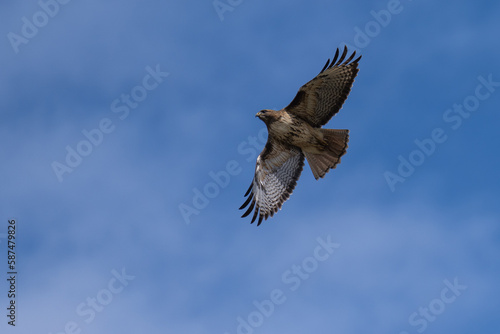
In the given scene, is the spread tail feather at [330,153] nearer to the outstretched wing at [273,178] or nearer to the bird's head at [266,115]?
the outstretched wing at [273,178]

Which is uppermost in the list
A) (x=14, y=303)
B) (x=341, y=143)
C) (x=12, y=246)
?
(x=12, y=246)

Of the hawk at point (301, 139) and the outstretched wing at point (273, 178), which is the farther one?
the outstretched wing at point (273, 178)

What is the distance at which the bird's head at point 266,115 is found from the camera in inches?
497

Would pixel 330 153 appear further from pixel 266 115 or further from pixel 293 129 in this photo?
pixel 266 115

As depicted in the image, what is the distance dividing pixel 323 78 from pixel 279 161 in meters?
1.96

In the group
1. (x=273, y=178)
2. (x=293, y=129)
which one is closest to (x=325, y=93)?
(x=293, y=129)

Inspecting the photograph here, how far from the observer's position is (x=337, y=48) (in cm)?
1245

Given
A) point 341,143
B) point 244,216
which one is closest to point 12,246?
point 244,216

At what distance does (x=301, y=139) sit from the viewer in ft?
42.0

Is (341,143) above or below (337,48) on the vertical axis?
below

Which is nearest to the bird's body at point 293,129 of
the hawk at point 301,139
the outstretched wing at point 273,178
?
the hawk at point 301,139

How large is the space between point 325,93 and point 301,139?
95 centimetres

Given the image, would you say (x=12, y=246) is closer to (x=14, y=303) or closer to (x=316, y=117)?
(x=14, y=303)

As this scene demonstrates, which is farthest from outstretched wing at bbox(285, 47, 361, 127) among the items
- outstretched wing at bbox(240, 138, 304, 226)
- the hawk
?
outstretched wing at bbox(240, 138, 304, 226)
